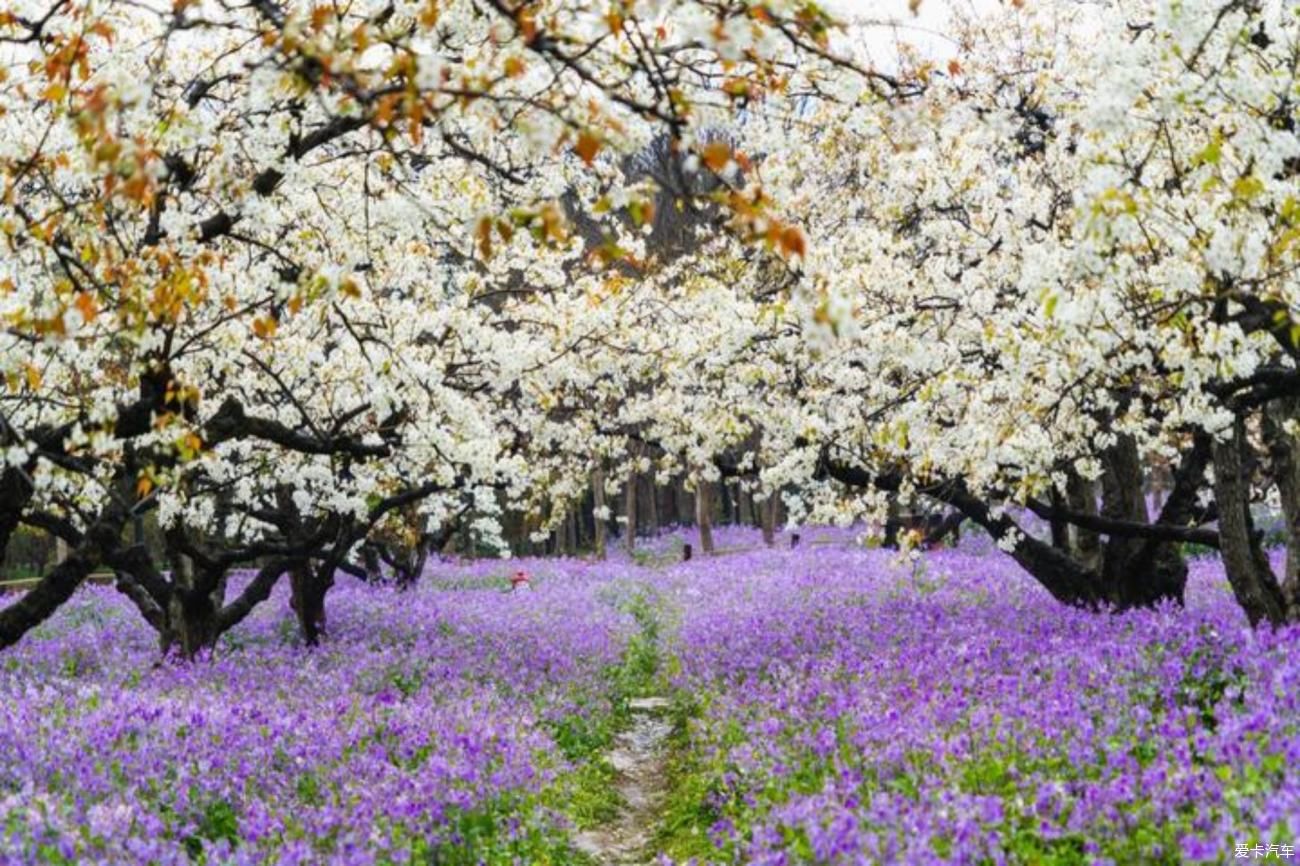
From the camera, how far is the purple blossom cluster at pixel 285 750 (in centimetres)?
756

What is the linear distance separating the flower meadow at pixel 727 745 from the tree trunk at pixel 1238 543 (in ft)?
1.54

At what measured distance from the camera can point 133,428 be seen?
854cm

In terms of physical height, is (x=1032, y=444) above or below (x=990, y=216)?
below

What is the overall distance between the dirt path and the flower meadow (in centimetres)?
Result: 22

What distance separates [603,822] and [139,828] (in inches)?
188

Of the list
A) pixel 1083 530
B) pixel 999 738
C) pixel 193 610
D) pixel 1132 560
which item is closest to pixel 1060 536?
pixel 1083 530

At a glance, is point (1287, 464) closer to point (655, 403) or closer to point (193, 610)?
point (655, 403)

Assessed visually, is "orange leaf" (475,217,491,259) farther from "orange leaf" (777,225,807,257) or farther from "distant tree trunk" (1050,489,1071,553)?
"distant tree trunk" (1050,489,1071,553)

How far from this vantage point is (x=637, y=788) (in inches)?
502

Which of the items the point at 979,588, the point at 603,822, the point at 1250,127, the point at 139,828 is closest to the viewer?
the point at 1250,127

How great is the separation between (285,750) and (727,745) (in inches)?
163

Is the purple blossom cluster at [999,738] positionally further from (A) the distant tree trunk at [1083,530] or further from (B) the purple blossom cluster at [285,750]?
(B) the purple blossom cluster at [285,750]

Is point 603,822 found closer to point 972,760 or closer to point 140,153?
point 972,760

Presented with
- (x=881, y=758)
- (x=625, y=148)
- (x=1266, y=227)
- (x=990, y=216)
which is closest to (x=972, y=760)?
(x=881, y=758)
